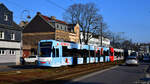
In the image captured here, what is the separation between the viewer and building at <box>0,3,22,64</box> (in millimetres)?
35969

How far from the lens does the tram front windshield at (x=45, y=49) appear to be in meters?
23.1

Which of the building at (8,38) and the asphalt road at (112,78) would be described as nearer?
the asphalt road at (112,78)

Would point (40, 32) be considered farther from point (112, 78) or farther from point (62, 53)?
point (112, 78)

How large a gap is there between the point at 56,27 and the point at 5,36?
23397 mm

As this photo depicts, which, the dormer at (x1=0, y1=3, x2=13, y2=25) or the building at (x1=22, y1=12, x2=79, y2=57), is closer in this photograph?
the dormer at (x1=0, y1=3, x2=13, y2=25)

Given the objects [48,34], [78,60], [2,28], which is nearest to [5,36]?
[2,28]

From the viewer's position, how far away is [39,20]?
60531mm

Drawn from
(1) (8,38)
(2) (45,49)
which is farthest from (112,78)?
(1) (8,38)

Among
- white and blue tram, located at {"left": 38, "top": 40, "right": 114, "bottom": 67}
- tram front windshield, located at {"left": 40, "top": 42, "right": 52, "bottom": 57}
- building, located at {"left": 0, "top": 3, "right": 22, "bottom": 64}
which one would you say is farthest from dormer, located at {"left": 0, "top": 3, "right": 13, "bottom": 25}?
tram front windshield, located at {"left": 40, "top": 42, "right": 52, "bottom": 57}

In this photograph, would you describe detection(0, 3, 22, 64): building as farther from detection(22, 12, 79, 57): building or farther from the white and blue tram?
detection(22, 12, 79, 57): building

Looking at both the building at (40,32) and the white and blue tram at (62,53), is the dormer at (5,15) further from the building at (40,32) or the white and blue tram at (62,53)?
the building at (40,32)

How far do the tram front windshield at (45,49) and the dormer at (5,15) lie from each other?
16000 mm

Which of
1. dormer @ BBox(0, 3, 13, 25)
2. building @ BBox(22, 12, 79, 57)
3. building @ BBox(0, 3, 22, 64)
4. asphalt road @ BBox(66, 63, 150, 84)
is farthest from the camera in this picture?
building @ BBox(22, 12, 79, 57)

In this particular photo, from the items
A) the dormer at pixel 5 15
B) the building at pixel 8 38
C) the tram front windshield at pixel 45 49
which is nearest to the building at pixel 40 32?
the building at pixel 8 38
